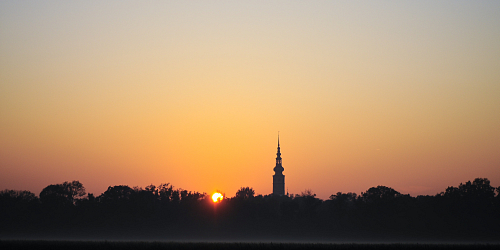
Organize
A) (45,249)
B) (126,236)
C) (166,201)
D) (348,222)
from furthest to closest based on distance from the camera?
(166,201) < (348,222) < (126,236) < (45,249)

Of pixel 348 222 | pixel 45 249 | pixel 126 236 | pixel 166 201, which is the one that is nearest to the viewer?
pixel 45 249

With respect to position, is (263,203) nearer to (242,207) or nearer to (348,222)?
(242,207)

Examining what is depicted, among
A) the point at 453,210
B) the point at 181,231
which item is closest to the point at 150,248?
the point at 181,231

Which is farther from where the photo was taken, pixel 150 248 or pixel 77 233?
pixel 77 233

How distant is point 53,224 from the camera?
504 ft

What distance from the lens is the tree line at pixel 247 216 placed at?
14938cm

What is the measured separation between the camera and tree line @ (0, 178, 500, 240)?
149375 mm

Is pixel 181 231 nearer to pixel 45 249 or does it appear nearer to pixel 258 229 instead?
pixel 258 229

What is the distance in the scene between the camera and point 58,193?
169 m

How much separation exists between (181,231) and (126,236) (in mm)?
18066

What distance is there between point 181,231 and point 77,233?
2884 cm

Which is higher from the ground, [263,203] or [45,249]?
[263,203]

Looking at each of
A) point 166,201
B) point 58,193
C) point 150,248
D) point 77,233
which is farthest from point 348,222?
point 150,248

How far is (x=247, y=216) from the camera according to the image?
169 m
